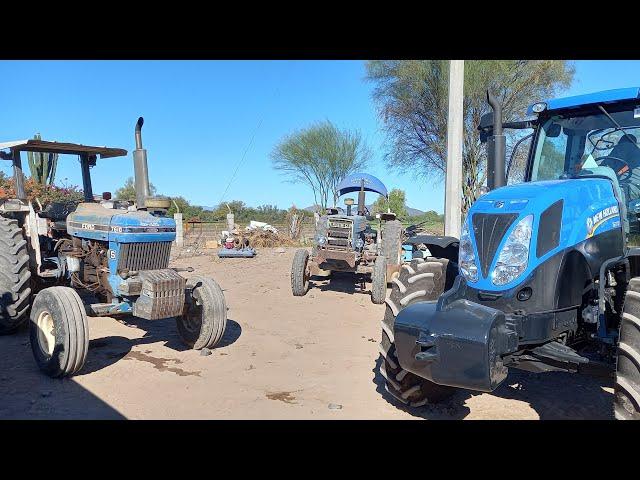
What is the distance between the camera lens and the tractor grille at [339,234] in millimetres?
10273

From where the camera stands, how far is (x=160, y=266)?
583 centimetres

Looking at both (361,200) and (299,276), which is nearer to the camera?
(299,276)

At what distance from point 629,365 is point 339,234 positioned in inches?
308

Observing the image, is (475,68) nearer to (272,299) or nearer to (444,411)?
(272,299)

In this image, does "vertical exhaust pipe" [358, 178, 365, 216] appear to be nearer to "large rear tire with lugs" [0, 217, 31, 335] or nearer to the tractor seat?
the tractor seat

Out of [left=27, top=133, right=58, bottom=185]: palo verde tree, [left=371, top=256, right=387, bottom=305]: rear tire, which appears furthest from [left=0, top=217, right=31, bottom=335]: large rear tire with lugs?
[left=27, top=133, right=58, bottom=185]: palo verde tree

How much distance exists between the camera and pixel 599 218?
11.0 ft

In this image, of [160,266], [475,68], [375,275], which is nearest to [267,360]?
[160,266]

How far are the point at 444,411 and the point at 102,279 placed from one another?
4.02m

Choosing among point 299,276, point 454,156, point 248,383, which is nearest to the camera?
point 248,383

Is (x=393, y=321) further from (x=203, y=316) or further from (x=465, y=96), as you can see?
(x=465, y=96)

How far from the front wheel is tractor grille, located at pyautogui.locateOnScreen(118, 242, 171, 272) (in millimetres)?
426

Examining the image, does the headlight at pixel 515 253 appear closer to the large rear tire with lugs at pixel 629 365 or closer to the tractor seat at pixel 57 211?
the large rear tire with lugs at pixel 629 365

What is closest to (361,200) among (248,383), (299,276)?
(299,276)
